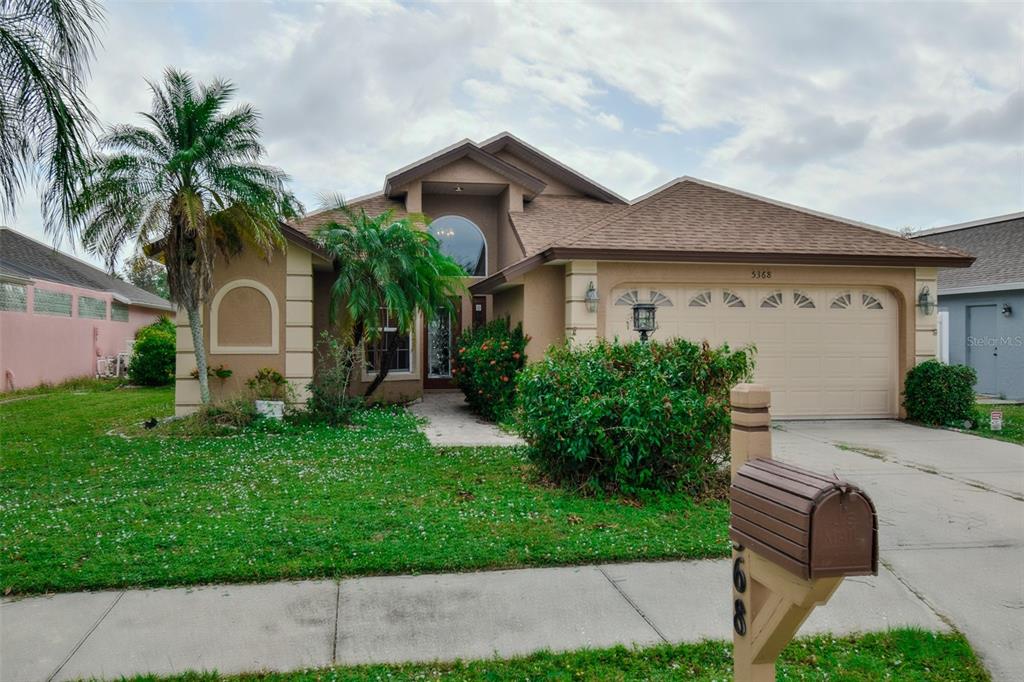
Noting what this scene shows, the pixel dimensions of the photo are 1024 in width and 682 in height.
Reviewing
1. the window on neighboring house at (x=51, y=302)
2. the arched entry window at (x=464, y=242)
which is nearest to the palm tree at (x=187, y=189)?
the arched entry window at (x=464, y=242)

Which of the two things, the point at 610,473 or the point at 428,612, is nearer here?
the point at 428,612

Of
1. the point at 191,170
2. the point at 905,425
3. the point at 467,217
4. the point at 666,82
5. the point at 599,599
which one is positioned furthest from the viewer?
the point at 467,217

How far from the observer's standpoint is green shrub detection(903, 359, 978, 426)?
1073 cm

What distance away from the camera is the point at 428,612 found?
374cm

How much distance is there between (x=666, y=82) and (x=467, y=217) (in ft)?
17.8

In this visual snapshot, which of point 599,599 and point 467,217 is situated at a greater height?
point 467,217

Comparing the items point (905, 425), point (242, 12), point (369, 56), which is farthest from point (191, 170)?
point (905, 425)

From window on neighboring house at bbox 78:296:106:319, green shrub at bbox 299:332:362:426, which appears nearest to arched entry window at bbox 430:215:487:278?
green shrub at bbox 299:332:362:426

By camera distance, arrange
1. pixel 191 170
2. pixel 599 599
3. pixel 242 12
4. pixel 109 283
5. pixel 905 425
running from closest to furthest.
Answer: pixel 599 599
pixel 242 12
pixel 191 170
pixel 905 425
pixel 109 283

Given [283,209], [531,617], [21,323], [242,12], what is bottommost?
[531,617]

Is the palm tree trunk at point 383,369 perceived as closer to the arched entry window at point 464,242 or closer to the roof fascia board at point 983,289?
the arched entry window at point 464,242

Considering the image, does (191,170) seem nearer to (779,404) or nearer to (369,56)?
(369,56)

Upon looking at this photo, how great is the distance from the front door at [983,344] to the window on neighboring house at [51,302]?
2517 centimetres

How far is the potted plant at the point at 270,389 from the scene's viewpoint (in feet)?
34.7
